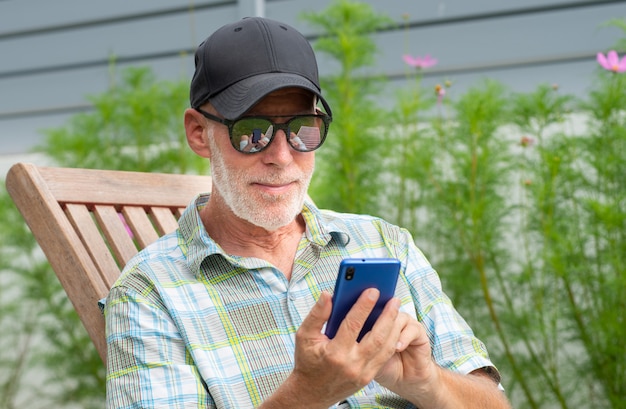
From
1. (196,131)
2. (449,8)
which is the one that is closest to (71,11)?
(449,8)

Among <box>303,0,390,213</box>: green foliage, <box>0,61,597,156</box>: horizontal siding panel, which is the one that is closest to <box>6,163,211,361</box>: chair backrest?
<box>303,0,390,213</box>: green foliage

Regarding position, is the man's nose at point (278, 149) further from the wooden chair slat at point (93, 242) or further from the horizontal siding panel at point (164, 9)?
the horizontal siding panel at point (164, 9)

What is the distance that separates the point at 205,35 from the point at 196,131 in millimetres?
3264

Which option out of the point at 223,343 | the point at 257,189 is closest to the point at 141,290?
the point at 223,343

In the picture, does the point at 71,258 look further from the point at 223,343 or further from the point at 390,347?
the point at 390,347

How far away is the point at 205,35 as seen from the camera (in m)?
5.02

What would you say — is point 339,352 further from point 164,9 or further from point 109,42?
point 109,42

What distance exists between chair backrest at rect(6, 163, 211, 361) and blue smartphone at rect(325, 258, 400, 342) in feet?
2.34

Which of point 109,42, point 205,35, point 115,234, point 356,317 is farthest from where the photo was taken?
point 109,42

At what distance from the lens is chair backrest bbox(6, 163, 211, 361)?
1928 mm

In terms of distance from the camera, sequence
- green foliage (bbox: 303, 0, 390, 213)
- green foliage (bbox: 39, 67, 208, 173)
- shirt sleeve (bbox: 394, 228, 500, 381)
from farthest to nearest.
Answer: green foliage (bbox: 39, 67, 208, 173)
green foliage (bbox: 303, 0, 390, 213)
shirt sleeve (bbox: 394, 228, 500, 381)

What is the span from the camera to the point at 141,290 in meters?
1.66

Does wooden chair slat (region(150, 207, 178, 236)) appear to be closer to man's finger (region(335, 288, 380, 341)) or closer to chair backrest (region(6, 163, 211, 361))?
chair backrest (region(6, 163, 211, 361))

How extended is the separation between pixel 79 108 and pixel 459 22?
8.31ft
